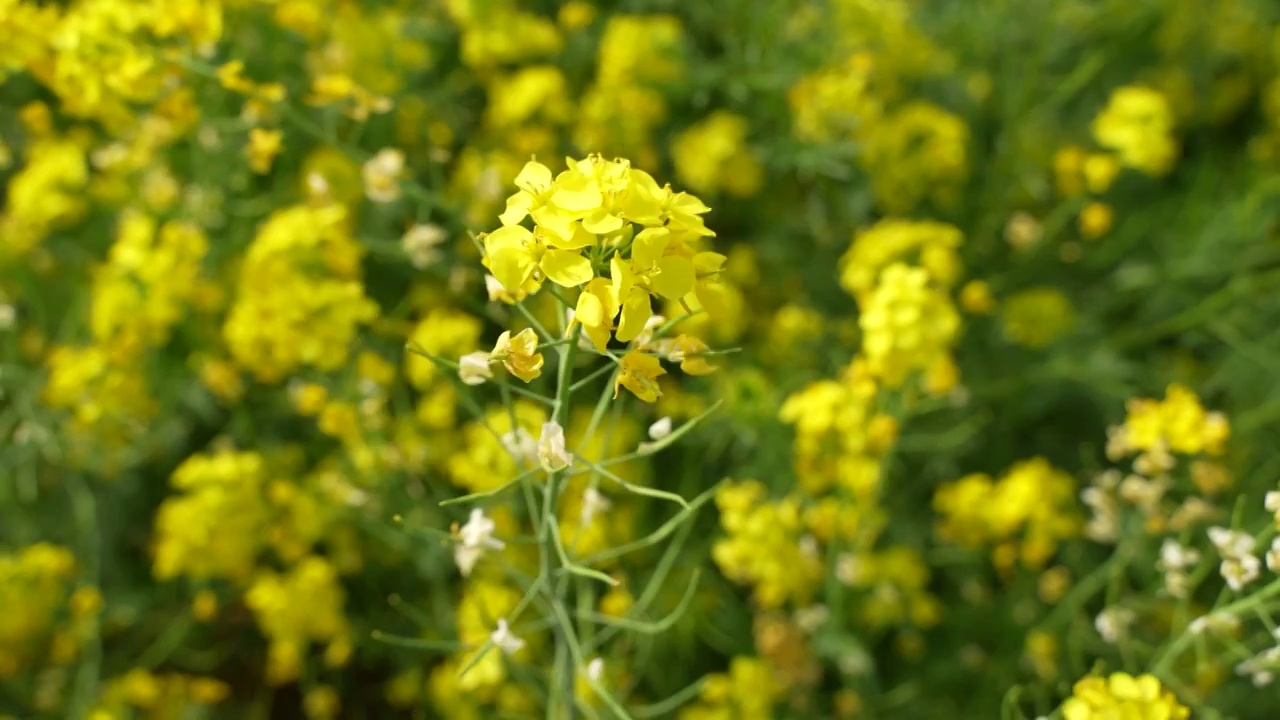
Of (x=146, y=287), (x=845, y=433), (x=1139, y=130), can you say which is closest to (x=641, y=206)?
(x=845, y=433)

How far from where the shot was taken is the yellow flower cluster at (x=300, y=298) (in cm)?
207

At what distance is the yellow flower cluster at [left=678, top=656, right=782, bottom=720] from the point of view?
2182 mm

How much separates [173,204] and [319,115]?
1.36ft

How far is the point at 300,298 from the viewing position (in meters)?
2.08

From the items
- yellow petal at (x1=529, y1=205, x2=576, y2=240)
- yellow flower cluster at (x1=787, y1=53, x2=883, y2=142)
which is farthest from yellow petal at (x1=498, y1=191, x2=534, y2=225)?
yellow flower cluster at (x1=787, y1=53, x2=883, y2=142)

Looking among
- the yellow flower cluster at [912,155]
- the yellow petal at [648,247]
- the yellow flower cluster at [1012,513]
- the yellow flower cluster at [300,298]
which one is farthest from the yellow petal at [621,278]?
the yellow flower cluster at [912,155]

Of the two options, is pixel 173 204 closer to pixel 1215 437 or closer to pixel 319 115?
pixel 319 115

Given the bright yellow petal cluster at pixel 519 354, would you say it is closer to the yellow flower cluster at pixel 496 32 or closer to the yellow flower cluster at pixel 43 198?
the yellow flower cluster at pixel 496 32

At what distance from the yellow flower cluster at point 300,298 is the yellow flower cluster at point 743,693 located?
0.99 meters

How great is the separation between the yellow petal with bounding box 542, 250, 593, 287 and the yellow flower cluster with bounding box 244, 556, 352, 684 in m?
1.57

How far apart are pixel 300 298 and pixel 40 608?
997mm

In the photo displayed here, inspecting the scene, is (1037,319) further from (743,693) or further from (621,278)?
(621,278)

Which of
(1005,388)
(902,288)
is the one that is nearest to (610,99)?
(902,288)

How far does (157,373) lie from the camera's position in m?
2.63
